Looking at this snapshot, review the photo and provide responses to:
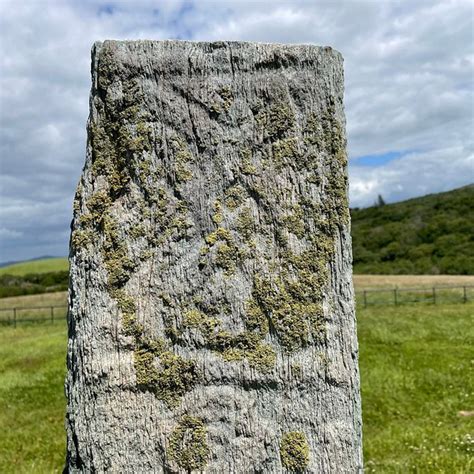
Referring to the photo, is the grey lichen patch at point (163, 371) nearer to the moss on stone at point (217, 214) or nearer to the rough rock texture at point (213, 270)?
the rough rock texture at point (213, 270)

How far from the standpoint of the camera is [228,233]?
3.44 metres

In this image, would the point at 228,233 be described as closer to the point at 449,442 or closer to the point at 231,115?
the point at 231,115

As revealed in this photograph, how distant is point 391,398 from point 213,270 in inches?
399

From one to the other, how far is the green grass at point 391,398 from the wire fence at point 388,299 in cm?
731

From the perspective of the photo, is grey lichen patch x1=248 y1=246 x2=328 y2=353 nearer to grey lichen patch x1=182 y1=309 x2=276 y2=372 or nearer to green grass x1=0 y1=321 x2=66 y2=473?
grey lichen patch x1=182 y1=309 x2=276 y2=372

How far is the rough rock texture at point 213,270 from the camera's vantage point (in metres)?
3.41

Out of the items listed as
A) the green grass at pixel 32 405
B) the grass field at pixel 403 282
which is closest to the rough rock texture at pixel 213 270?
the green grass at pixel 32 405

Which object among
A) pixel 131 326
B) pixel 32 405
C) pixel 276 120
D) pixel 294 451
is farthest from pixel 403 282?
pixel 131 326

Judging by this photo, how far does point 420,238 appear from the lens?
57688 millimetres

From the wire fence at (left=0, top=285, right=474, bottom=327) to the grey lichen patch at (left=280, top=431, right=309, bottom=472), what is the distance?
94.9ft

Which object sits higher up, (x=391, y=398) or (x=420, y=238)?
(x=420, y=238)

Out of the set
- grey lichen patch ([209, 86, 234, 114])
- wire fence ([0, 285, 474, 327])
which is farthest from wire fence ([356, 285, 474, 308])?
grey lichen patch ([209, 86, 234, 114])

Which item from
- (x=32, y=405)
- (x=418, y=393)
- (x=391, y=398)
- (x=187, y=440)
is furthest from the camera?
(x=32, y=405)

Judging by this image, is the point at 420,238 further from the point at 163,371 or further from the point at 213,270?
the point at 163,371
